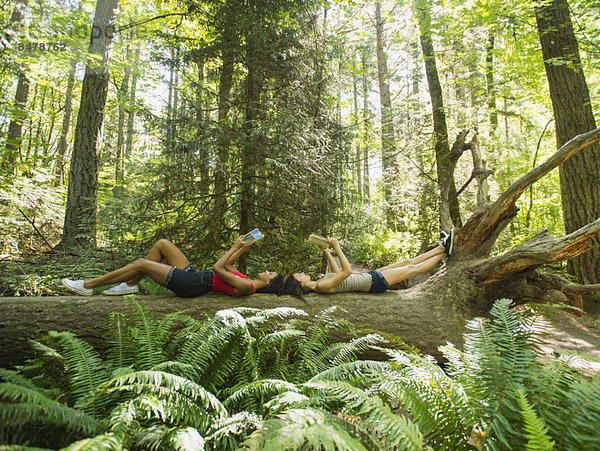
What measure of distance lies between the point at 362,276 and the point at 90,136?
737 centimetres

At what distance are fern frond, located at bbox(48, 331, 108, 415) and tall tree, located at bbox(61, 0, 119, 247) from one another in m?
5.33

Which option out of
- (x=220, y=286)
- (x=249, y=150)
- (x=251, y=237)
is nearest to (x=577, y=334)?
(x=251, y=237)

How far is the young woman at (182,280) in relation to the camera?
4.11 metres

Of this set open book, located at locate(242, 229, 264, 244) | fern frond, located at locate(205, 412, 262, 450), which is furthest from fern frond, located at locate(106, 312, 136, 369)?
open book, located at locate(242, 229, 264, 244)

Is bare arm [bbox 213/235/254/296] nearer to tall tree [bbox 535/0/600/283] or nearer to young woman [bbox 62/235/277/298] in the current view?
young woman [bbox 62/235/277/298]

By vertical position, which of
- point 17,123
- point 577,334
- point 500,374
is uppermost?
point 17,123

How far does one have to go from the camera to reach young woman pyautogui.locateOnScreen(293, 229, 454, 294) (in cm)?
445

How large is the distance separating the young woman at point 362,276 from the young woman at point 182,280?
0.79 metres

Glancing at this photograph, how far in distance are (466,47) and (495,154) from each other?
12.4 ft

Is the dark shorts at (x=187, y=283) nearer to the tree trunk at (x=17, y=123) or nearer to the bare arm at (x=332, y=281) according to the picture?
the bare arm at (x=332, y=281)

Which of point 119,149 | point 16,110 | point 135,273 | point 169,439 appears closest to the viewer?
point 169,439

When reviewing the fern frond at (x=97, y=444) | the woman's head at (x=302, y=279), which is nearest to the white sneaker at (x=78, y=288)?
the woman's head at (x=302, y=279)

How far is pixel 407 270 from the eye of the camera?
4.95m

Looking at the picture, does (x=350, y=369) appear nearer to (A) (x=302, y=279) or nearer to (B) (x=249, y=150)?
(A) (x=302, y=279)
